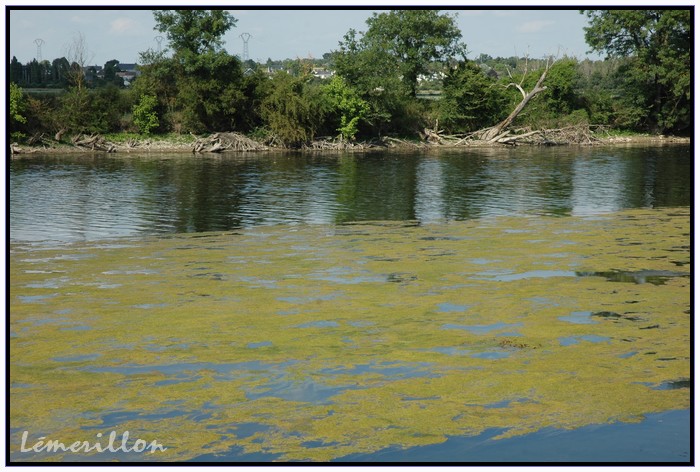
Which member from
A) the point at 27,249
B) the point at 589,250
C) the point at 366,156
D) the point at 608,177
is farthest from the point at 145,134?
the point at 589,250

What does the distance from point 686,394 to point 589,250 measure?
27.2 ft

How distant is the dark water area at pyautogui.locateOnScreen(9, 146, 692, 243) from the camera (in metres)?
22.2

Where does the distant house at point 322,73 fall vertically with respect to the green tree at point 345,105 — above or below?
above

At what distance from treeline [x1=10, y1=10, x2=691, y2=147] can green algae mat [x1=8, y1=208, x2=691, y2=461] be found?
1310 inches

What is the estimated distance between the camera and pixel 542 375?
927 centimetres

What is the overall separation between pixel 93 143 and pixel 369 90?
16194 mm

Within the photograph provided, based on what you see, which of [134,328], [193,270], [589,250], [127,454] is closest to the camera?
[127,454]

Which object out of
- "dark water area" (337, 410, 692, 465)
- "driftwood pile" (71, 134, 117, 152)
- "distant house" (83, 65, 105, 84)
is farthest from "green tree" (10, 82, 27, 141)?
"dark water area" (337, 410, 692, 465)

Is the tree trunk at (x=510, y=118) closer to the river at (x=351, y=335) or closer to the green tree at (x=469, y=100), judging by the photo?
the green tree at (x=469, y=100)

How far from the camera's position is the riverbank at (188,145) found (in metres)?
45.9

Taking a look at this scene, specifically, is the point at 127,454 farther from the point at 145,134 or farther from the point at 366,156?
the point at 145,134

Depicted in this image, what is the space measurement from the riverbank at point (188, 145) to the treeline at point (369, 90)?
0.85m

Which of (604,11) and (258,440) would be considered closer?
(258,440)

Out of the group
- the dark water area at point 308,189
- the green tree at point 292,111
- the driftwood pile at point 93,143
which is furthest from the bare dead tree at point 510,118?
the driftwood pile at point 93,143
